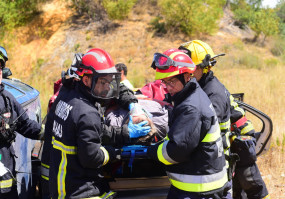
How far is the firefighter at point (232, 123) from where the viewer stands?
3.25 meters

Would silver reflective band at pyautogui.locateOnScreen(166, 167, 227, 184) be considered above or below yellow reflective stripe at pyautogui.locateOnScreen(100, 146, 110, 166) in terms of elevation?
below

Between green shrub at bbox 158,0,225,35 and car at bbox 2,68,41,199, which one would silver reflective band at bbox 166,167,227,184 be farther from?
green shrub at bbox 158,0,225,35

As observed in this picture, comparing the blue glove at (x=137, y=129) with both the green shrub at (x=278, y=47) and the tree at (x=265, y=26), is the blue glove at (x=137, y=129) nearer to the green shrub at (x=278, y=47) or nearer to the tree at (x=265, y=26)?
the green shrub at (x=278, y=47)

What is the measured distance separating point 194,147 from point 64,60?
15.3 meters

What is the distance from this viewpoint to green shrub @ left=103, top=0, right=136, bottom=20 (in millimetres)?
19391

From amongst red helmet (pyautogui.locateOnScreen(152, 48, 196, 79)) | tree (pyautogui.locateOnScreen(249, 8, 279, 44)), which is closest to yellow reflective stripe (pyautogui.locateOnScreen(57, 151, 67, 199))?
red helmet (pyautogui.locateOnScreen(152, 48, 196, 79))

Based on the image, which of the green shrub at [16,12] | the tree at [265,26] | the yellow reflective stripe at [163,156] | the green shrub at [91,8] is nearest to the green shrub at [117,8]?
the green shrub at [91,8]

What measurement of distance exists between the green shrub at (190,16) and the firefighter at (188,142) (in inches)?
630

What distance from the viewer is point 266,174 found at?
16.3ft

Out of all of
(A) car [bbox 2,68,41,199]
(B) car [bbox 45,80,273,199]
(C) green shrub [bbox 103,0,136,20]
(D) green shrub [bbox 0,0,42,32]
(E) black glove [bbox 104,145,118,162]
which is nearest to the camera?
(E) black glove [bbox 104,145,118,162]

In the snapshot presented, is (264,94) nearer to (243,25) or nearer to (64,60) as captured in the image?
(64,60)

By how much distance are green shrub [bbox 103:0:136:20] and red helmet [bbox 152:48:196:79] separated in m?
17.6

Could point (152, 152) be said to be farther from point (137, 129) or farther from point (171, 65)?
point (171, 65)

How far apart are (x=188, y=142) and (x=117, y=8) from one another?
18.2 meters
